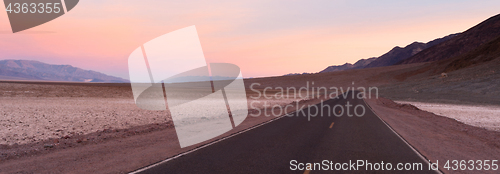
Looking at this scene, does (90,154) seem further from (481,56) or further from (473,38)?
(473,38)

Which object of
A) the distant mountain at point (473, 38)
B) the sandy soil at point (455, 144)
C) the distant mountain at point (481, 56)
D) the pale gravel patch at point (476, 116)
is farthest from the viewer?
the distant mountain at point (473, 38)

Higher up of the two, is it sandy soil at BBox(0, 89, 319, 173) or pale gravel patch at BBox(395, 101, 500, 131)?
sandy soil at BBox(0, 89, 319, 173)

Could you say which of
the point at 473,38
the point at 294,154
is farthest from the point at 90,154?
the point at 473,38

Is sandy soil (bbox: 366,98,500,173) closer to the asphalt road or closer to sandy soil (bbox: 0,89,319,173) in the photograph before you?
the asphalt road

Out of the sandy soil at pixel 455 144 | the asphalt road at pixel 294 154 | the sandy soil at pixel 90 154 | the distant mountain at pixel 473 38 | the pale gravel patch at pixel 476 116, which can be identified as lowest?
the pale gravel patch at pixel 476 116

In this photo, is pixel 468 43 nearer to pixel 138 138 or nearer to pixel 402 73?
pixel 402 73

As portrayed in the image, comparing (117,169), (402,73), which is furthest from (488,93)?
(402,73)

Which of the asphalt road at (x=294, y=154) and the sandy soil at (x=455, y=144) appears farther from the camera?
the sandy soil at (x=455, y=144)

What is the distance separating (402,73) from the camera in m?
120

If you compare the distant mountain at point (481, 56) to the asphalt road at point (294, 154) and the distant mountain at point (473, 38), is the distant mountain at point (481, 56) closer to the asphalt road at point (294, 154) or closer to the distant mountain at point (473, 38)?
the asphalt road at point (294, 154)

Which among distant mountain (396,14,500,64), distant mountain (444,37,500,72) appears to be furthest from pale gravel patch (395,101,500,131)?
distant mountain (396,14,500,64)

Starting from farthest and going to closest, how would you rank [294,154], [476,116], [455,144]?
[476,116] < [455,144] < [294,154]

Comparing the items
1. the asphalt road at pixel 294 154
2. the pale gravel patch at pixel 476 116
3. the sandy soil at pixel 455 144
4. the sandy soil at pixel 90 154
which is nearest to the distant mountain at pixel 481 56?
the pale gravel patch at pixel 476 116

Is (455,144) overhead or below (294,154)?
below
